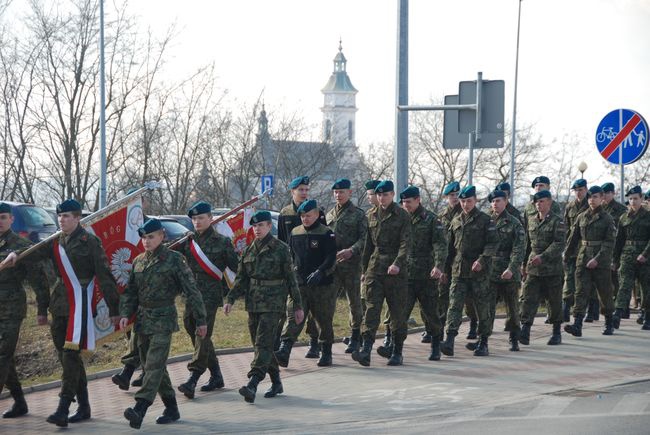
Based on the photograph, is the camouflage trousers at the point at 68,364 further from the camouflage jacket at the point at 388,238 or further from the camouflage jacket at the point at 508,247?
the camouflage jacket at the point at 508,247

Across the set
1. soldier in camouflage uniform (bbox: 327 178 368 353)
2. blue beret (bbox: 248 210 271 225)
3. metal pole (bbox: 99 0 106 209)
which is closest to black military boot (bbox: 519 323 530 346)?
soldier in camouflage uniform (bbox: 327 178 368 353)

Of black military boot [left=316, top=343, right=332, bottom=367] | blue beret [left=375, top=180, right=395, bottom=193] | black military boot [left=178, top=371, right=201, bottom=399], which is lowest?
black military boot [left=178, top=371, right=201, bottom=399]

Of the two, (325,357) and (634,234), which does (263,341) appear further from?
(634,234)

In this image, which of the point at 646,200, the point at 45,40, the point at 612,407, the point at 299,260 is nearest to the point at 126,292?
the point at 299,260

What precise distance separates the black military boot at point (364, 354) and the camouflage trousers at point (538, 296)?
2.56m

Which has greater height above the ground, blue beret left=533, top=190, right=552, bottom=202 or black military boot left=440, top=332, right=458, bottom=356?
blue beret left=533, top=190, right=552, bottom=202

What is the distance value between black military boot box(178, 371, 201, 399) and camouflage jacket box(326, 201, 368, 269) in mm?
2553

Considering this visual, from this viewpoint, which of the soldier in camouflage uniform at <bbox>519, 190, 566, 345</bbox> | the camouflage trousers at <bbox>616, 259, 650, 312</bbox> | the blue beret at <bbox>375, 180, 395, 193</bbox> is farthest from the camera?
the camouflage trousers at <bbox>616, 259, 650, 312</bbox>

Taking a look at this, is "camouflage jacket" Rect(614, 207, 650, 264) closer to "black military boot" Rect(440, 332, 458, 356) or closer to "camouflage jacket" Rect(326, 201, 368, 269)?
"black military boot" Rect(440, 332, 458, 356)

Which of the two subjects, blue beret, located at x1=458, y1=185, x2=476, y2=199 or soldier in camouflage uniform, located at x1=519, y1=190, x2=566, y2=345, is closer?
blue beret, located at x1=458, y1=185, x2=476, y2=199

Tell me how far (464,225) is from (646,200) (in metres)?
5.12

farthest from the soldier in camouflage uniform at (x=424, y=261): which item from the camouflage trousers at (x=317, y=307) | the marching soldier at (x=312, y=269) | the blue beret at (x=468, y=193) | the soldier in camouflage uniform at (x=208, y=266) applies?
the soldier in camouflage uniform at (x=208, y=266)

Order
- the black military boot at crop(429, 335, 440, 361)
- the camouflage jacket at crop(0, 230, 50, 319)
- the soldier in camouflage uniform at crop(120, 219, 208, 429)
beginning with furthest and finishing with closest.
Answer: the black military boot at crop(429, 335, 440, 361) → the camouflage jacket at crop(0, 230, 50, 319) → the soldier in camouflage uniform at crop(120, 219, 208, 429)

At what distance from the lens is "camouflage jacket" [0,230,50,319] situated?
9.45 metres
